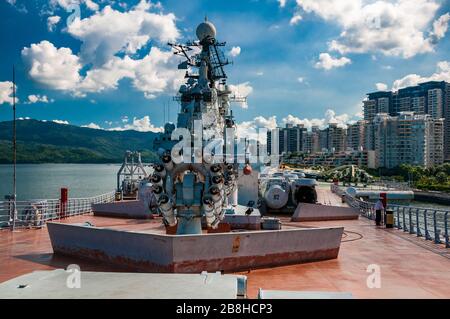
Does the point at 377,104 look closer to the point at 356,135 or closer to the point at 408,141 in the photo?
the point at 356,135

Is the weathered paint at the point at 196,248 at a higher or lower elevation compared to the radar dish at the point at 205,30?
lower

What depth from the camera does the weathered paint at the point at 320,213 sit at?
1647 cm

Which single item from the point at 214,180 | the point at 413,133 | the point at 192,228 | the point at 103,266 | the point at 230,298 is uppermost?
the point at 413,133

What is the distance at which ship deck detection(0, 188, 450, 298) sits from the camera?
6719 mm

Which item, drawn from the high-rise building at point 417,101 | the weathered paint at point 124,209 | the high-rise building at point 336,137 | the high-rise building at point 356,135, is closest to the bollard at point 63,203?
the weathered paint at point 124,209

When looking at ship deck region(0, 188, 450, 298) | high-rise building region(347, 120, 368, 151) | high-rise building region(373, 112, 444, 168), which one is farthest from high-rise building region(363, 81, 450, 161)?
ship deck region(0, 188, 450, 298)

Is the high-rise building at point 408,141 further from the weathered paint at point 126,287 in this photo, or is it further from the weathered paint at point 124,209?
the weathered paint at point 126,287

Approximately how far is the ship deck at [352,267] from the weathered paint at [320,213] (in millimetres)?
3947

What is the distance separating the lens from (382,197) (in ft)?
55.0

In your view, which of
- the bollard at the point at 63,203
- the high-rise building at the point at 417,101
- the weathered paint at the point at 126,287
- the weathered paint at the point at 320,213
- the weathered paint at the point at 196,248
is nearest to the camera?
the weathered paint at the point at 126,287
